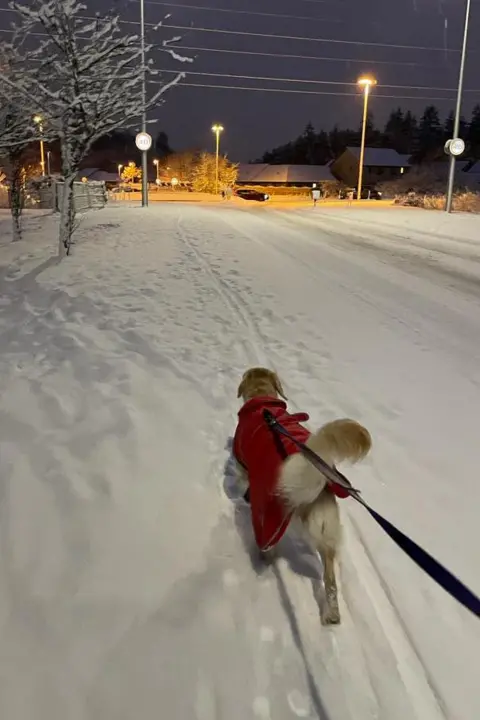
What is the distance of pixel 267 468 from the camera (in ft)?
9.02

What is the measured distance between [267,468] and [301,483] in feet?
1.07

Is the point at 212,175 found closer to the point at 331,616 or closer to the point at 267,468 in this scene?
the point at 267,468

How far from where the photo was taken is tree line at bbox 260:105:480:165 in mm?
98556

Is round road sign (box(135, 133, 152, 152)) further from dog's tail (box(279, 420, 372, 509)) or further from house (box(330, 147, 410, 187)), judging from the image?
house (box(330, 147, 410, 187))

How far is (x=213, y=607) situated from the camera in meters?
2.83

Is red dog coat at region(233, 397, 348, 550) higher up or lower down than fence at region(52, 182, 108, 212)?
lower down

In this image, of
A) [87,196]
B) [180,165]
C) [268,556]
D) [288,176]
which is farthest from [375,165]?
[268,556]

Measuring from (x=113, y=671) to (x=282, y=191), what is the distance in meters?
79.9

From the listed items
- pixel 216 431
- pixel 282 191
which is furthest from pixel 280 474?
pixel 282 191

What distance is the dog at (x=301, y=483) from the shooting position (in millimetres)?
2389

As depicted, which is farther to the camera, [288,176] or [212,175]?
[288,176]

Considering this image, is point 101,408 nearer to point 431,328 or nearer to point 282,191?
point 431,328

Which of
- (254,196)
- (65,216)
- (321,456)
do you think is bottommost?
(321,456)

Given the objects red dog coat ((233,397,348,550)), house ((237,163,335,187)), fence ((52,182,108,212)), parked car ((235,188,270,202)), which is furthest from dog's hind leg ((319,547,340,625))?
house ((237,163,335,187))
